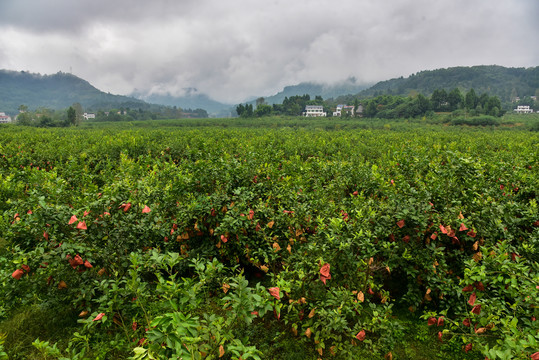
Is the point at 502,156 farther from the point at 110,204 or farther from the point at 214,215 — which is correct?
the point at 110,204

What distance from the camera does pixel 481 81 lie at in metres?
138

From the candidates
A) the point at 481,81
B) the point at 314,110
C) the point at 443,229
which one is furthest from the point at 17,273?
the point at 481,81

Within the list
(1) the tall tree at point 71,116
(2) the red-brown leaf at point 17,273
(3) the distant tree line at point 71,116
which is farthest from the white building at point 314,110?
(2) the red-brown leaf at point 17,273

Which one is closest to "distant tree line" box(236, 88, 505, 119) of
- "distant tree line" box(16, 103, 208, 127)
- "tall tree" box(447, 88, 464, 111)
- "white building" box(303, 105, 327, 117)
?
"tall tree" box(447, 88, 464, 111)

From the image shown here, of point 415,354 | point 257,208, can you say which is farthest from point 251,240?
point 415,354

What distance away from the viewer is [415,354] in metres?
2.92

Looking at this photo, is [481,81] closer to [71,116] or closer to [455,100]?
[455,100]

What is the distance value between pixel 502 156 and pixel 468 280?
8.13 meters

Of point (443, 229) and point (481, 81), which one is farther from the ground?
point (481, 81)

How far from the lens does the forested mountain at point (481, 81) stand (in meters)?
129

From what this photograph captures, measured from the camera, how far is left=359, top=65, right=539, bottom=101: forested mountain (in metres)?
129

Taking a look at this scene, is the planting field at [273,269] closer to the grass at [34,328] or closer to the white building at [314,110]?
the grass at [34,328]

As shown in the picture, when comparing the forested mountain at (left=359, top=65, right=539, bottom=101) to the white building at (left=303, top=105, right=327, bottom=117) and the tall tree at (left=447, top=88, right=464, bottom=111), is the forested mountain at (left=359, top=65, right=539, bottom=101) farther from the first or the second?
the tall tree at (left=447, top=88, right=464, bottom=111)

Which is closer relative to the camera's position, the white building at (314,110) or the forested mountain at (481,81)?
the white building at (314,110)
